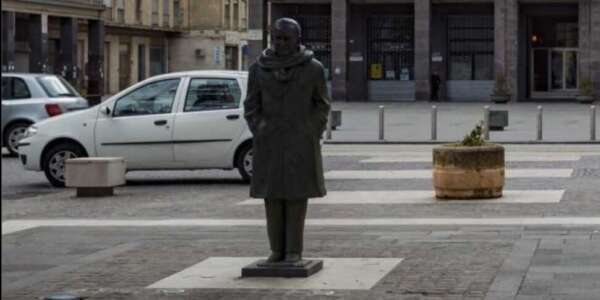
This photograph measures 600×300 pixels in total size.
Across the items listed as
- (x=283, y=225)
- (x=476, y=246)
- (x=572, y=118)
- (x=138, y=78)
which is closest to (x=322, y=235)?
(x=476, y=246)

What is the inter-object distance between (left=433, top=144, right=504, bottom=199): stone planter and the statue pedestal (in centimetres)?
569

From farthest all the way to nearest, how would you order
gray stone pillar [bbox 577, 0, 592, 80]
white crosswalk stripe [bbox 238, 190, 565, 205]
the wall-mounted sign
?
the wall-mounted sign, gray stone pillar [bbox 577, 0, 592, 80], white crosswalk stripe [bbox 238, 190, 565, 205]

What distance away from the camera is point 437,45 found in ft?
202

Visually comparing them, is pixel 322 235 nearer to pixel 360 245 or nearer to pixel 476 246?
pixel 360 245

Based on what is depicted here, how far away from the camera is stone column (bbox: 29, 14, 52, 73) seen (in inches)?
2298

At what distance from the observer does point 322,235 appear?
12.5m

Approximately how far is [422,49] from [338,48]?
3.86 m

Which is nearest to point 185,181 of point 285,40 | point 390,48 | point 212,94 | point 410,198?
point 212,94

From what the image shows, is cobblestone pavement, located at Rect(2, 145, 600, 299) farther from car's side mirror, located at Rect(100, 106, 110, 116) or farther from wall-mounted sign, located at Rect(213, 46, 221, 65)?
wall-mounted sign, located at Rect(213, 46, 221, 65)

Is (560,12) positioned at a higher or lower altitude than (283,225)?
higher

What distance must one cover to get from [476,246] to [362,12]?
2041 inches

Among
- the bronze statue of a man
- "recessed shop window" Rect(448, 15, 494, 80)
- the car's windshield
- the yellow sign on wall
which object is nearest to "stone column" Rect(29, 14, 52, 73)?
the yellow sign on wall

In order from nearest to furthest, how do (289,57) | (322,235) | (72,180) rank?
(289,57)
(322,235)
(72,180)

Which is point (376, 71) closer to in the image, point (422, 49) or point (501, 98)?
point (422, 49)
